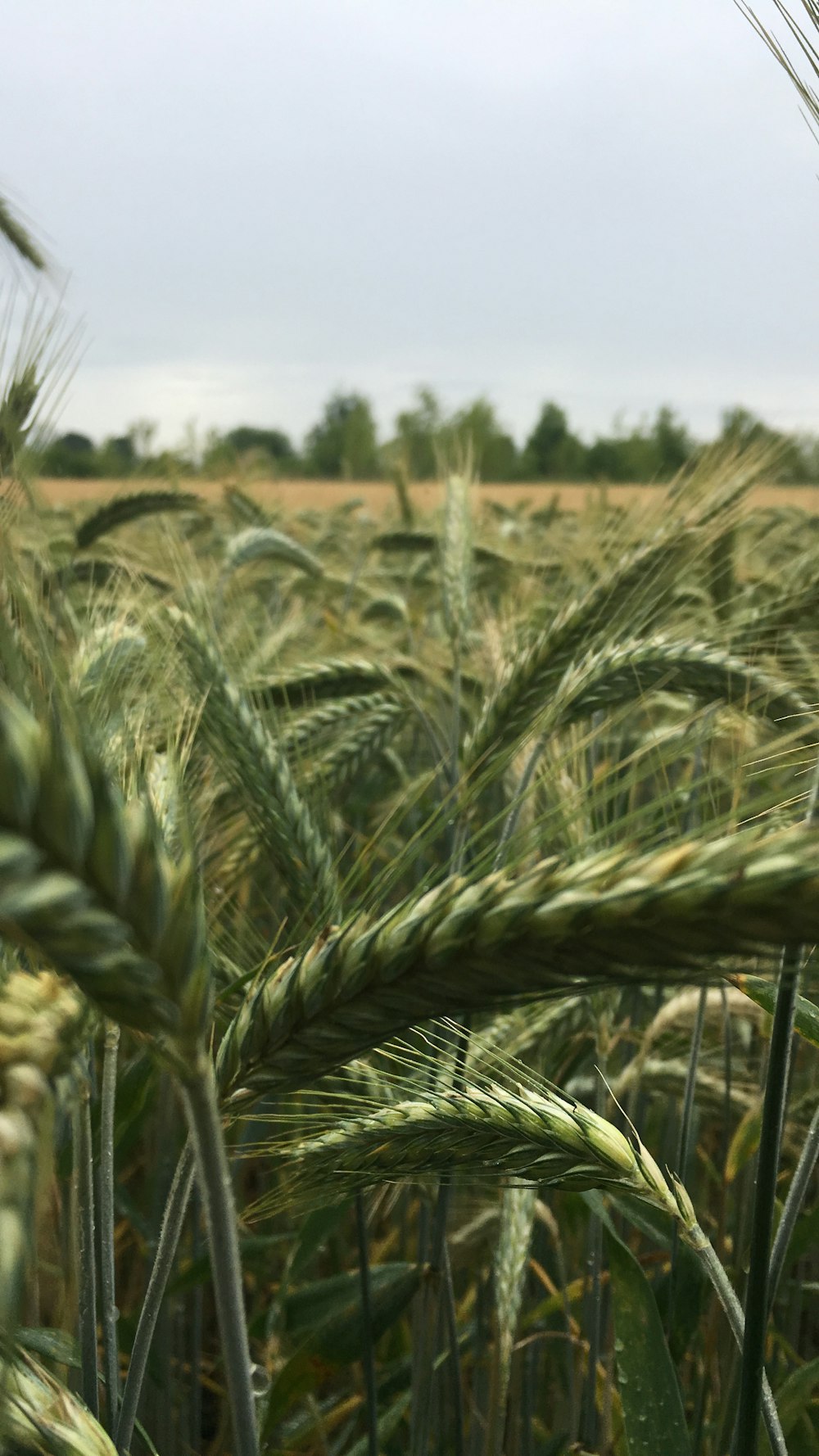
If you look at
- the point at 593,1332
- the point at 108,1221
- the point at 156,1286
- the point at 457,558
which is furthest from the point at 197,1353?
the point at 457,558

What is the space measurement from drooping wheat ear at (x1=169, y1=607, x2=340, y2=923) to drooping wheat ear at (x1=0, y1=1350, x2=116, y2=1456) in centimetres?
51

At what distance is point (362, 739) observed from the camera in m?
2.18

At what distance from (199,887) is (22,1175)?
0.66 ft

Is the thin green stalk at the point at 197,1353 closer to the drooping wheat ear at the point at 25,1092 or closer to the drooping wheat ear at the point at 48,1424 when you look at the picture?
the drooping wheat ear at the point at 48,1424

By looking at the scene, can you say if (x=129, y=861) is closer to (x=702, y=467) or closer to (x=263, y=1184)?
(x=702, y=467)

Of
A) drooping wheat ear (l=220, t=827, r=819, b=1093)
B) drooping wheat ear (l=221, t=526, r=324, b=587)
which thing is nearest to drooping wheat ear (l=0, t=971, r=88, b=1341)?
drooping wheat ear (l=220, t=827, r=819, b=1093)

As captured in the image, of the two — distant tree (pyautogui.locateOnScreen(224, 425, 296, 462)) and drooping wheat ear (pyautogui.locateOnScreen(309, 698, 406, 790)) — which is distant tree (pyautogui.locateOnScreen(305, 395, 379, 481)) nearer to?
distant tree (pyautogui.locateOnScreen(224, 425, 296, 462))

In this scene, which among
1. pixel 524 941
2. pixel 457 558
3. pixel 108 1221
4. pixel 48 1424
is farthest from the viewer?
pixel 457 558

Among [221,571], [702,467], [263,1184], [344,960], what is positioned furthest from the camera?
[221,571]

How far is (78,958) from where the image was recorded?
505 millimetres

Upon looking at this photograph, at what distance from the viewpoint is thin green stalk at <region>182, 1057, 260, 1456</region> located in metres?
0.58

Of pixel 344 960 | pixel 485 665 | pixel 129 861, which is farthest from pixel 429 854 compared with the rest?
pixel 129 861

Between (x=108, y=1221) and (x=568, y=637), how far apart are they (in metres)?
0.95

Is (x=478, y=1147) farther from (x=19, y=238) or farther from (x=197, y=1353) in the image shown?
(x=19, y=238)
